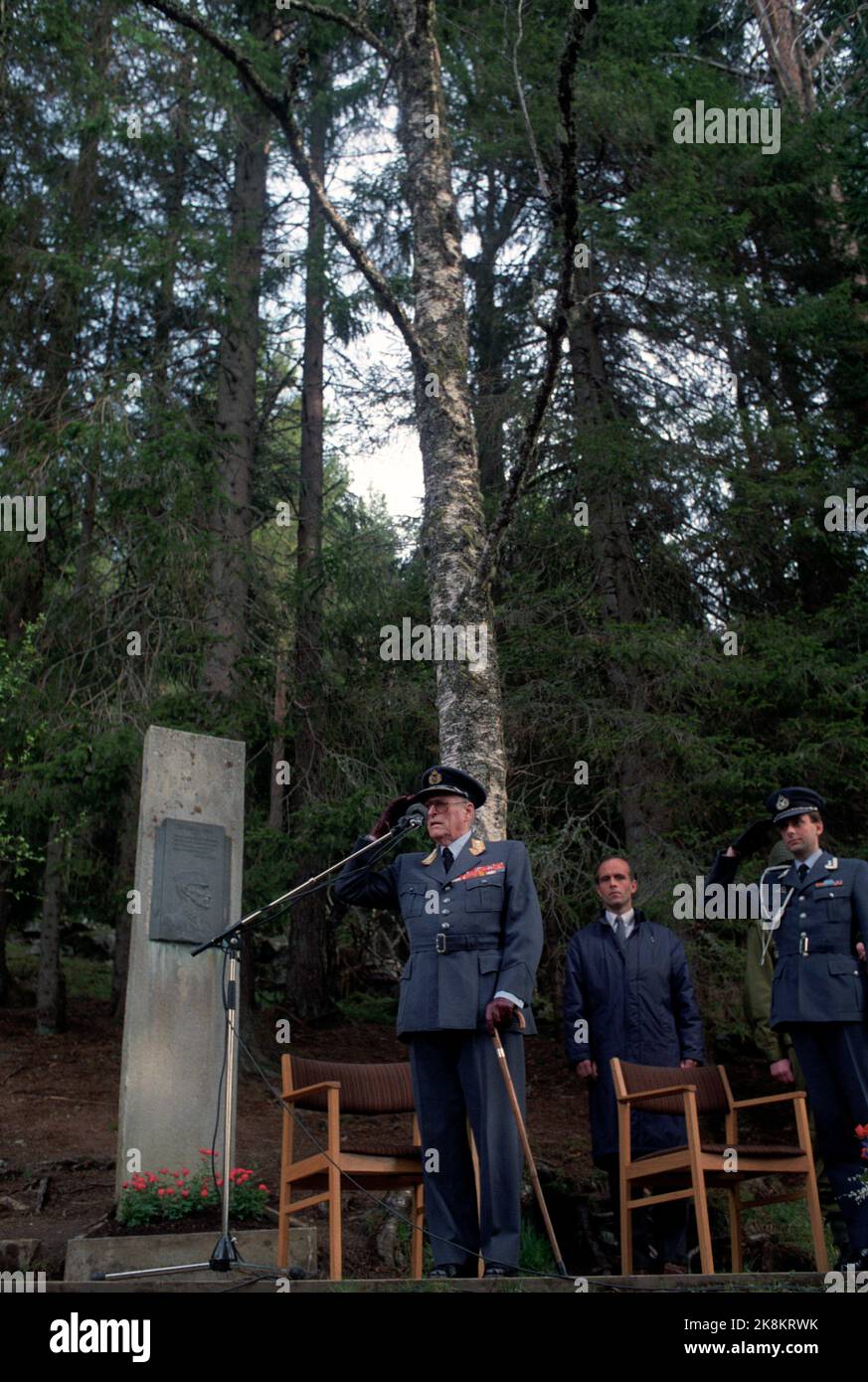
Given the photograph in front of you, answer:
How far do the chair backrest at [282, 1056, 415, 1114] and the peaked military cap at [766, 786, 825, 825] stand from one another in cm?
206

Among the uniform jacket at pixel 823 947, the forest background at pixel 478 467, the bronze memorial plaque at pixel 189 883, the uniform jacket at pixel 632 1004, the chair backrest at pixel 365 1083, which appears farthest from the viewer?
the forest background at pixel 478 467

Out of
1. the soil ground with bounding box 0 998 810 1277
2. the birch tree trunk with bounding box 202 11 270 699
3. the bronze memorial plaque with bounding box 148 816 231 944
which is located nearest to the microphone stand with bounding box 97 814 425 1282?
the soil ground with bounding box 0 998 810 1277

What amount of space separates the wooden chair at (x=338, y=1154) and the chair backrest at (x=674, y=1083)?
101cm

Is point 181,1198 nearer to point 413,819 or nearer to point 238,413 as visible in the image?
point 413,819

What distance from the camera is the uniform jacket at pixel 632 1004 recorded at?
21.4 ft

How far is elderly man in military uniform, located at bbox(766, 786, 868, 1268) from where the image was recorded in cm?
543

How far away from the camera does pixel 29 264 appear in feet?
39.2

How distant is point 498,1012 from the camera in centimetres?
503

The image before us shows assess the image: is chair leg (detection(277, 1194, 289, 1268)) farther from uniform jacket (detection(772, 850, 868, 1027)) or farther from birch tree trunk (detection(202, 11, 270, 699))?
birch tree trunk (detection(202, 11, 270, 699))

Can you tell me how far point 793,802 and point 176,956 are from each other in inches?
127

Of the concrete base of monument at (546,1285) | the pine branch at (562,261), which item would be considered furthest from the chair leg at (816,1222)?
the pine branch at (562,261)

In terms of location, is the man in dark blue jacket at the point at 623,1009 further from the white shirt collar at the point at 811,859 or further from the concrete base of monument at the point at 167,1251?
the concrete base of monument at the point at 167,1251

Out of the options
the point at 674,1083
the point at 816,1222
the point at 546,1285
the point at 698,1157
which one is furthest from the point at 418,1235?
the point at 546,1285
